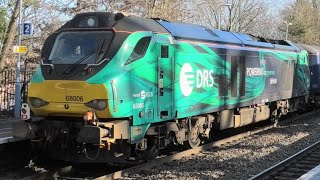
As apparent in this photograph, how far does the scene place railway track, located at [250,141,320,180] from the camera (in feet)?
30.2

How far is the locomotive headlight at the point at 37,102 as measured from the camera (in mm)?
8940

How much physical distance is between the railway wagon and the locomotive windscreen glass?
0.07ft

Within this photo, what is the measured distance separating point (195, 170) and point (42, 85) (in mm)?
3567

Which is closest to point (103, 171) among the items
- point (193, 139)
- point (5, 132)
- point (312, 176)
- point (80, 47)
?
A: point (80, 47)

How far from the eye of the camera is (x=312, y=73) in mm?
23156

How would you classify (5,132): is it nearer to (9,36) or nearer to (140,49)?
(140,49)

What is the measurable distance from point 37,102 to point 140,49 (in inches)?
88.9

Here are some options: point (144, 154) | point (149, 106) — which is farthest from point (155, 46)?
point (144, 154)

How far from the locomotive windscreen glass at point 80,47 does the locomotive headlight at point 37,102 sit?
792 millimetres

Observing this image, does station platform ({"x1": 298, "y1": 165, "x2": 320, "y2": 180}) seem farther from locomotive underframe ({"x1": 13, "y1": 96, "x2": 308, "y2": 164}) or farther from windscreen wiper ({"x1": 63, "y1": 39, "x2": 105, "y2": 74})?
windscreen wiper ({"x1": 63, "y1": 39, "x2": 105, "y2": 74})

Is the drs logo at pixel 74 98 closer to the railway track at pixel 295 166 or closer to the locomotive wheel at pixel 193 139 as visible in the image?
the railway track at pixel 295 166

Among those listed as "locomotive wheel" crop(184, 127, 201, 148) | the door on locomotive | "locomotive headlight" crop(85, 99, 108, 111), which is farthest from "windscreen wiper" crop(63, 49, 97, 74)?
"locomotive wheel" crop(184, 127, 201, 148)

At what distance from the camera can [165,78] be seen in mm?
9828

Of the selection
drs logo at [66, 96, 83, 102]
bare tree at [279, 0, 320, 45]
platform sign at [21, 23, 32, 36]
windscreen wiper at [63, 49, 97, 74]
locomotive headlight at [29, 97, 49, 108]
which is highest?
bare tree at [279, 0, 320, 45]
